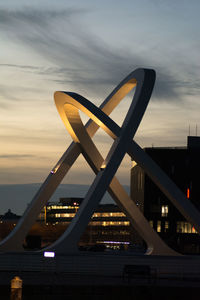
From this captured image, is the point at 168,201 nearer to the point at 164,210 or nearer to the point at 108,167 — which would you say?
the point at 164,210

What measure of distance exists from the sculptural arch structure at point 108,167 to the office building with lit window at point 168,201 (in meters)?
54.9

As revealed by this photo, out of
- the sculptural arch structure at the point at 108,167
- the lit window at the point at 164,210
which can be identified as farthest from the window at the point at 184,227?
the sculptural arch structure at the point at 108,167

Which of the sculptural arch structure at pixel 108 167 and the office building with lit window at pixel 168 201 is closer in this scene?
the sculptural arch structure at pixel 108 167

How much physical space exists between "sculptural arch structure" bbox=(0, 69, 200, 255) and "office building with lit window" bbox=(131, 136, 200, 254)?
54.9m

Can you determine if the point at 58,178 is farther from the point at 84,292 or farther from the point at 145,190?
the point at 145,190

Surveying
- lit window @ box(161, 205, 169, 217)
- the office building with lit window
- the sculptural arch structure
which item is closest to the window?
the office building with lit window

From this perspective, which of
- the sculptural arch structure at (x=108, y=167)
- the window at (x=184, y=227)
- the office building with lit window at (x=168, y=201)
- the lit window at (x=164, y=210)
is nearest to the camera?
the sculptural arch structure at (x=108, y=167)

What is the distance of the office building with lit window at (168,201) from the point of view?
4294 inches

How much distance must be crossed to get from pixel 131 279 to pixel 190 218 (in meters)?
11.4

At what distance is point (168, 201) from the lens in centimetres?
11050

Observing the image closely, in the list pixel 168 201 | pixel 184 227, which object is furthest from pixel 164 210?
pixel 184 227

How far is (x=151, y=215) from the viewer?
112 m

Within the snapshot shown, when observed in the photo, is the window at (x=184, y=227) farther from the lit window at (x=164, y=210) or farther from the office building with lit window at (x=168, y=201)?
the lit window at (x=164, y=210)

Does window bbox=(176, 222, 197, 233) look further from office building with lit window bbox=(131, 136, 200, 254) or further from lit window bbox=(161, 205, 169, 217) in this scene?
lit window bbox=(161, 205, 169, 217)
